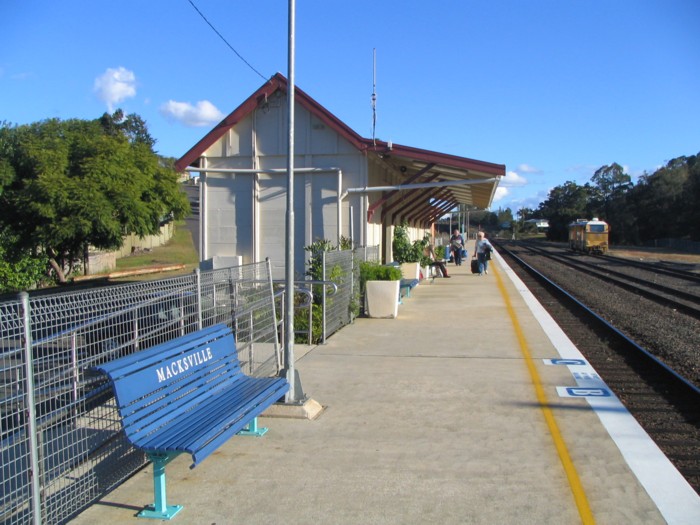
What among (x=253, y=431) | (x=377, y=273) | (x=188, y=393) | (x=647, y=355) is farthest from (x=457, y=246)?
(x=188, y=393)

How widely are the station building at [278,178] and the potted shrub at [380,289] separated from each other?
3.84 m

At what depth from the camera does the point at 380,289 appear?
12.5m

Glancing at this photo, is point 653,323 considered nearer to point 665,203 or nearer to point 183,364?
point 183,364

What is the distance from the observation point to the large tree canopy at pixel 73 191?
24562mm

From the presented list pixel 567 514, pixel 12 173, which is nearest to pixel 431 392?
pixel 567 514

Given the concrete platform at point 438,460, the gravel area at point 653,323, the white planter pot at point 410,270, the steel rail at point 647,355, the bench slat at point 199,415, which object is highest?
the white planter pot at point 410,270

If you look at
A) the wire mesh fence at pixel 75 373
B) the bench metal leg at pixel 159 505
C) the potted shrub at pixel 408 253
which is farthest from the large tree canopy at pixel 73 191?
the bench metal leg at pixel 159 505

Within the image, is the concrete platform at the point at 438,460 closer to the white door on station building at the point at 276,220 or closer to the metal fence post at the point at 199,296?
the metal fence post at the point at 199,296

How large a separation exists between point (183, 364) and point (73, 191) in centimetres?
2219

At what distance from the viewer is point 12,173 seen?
87.2 feet

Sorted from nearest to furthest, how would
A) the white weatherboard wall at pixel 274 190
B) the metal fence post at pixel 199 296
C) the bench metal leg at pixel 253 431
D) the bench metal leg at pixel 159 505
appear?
the bench metal leg at pixel 159 505, the bench metal leg at pixel 253 431, the metal fence post at pixel 199 296, the white weatherboard wall at pixel 274 190

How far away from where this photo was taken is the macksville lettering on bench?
4523mm

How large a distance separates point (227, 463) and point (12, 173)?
25.4 metres

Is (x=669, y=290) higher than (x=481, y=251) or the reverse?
the reverse
